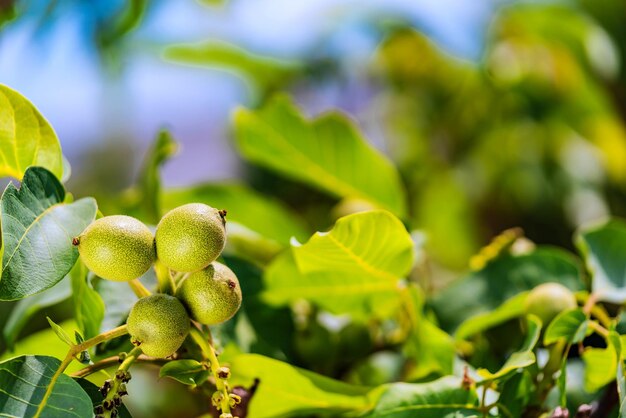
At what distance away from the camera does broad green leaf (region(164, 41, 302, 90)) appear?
6.24ft

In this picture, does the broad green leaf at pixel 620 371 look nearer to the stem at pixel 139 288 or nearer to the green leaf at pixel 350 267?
the green leaf at pixel 350 267

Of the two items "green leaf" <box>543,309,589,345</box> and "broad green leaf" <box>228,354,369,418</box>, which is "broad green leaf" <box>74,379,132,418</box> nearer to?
"broad green leaf" <box>228,354,369,418</box>

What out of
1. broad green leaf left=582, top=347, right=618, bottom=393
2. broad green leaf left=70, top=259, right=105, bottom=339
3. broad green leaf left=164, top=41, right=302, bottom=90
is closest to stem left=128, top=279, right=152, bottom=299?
broad green leaf left=70, top=259, right=105, bottom=339

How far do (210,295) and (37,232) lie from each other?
14 centimetres

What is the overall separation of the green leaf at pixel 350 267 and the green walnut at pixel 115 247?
0.51ft

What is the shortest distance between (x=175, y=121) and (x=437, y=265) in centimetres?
288

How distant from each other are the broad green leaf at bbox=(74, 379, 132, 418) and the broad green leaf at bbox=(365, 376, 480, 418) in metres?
0.21

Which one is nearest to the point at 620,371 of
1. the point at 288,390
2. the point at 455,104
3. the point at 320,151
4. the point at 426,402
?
the point at 426,402

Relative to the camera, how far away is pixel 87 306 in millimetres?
622

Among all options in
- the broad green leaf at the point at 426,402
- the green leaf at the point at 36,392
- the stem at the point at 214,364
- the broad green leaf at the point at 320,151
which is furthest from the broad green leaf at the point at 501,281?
the green leaf at the point at 36,392

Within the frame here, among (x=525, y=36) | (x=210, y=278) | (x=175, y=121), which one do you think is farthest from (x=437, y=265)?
(x=175, y=121)

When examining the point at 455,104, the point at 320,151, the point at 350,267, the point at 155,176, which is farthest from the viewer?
the point at 455,104

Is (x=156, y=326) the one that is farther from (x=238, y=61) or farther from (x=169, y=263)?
(x=238, y=61)

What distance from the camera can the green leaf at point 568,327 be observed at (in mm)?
615
